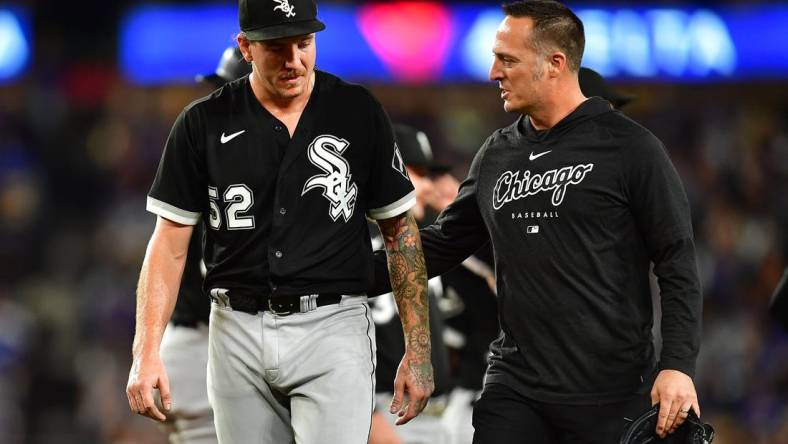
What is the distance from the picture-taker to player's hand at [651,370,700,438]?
147 inches

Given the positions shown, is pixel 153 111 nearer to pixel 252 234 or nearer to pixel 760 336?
pixel 760 336

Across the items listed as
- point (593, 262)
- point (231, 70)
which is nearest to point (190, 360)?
point (231, 70)

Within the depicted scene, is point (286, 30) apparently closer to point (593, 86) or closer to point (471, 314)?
point (593, 86)

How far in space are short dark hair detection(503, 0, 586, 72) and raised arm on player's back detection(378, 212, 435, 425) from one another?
0.77m

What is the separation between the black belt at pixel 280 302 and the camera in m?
3.83

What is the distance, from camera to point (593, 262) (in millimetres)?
3979

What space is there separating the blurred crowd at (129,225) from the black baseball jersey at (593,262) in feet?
24.2

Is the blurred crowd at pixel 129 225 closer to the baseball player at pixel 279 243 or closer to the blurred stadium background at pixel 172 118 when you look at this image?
the blurred stadium background at pixel 172 118

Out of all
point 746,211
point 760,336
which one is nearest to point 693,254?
point 760,336

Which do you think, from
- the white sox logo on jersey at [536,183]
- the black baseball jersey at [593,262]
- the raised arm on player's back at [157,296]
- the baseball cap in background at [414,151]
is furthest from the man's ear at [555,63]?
the baseball cap in background at [414,151]

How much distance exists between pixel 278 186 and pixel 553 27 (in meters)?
1.14

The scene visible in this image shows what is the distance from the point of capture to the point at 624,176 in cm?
398

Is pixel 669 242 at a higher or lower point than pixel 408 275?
higher

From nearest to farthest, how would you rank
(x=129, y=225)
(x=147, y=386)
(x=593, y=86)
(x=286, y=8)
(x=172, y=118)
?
(x=147, y=386) < (x=286, y=8) < (x=593, y=86) < (x=129, y=225) < (x=172, y=118)
